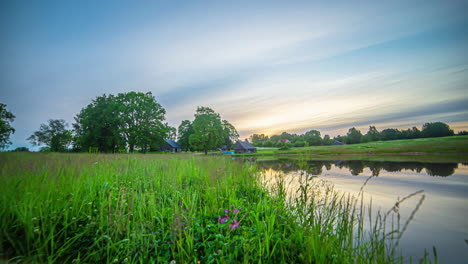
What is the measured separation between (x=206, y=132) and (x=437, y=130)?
52.1m

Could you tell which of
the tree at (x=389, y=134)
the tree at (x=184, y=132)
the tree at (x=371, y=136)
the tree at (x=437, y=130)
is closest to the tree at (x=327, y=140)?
the tree at (x=371, y=136)

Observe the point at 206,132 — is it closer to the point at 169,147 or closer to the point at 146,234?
the point at 169,147

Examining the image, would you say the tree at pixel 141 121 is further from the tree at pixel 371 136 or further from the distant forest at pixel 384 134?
the tree at pixel 371 136

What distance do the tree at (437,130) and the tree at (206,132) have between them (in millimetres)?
48433

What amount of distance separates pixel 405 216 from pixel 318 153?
4180 cm

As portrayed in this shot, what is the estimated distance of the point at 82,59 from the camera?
10602 mm

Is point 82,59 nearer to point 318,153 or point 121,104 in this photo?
point 121,104

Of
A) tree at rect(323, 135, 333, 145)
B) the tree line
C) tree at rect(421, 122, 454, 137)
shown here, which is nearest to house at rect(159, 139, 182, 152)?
the tree line

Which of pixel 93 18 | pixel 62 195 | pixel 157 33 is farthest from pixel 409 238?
pixel 157 33

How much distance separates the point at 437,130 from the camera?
1563 inches

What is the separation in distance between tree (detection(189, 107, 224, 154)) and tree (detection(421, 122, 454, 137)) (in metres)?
48.4

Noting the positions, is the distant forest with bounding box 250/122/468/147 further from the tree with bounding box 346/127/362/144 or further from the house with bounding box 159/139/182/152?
the house with bounding box 159/139/182/152

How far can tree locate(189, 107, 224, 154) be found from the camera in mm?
43584

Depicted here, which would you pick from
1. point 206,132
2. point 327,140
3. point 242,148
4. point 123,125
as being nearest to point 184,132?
point 242,148
